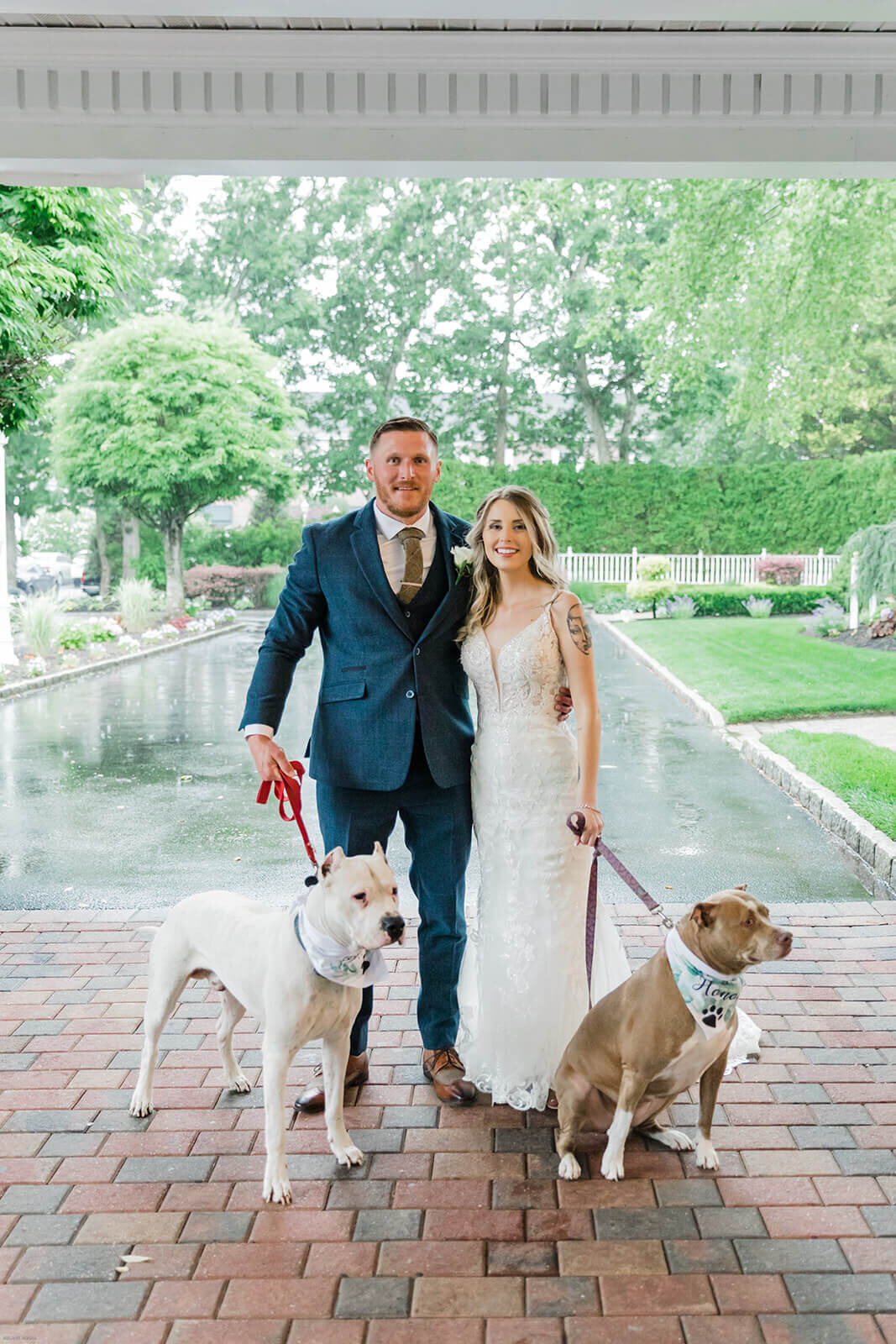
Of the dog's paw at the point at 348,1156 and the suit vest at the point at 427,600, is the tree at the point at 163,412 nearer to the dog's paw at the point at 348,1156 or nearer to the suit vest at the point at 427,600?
the suit vest at the point at 427,600

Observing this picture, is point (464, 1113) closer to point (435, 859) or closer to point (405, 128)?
point (435, 859)

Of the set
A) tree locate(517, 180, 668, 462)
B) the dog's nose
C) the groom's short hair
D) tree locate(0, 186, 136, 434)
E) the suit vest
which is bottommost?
the dog's nose

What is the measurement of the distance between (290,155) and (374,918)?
7.79 ft

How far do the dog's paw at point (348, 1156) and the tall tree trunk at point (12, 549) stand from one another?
2838 centimetres

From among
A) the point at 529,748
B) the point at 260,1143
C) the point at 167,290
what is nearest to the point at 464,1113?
the point at 260,1143

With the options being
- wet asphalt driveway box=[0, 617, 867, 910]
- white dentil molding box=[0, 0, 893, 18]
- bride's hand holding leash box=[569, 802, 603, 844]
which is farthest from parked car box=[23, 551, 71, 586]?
bride's hand holding leash box=[569, 802, 603, 844]

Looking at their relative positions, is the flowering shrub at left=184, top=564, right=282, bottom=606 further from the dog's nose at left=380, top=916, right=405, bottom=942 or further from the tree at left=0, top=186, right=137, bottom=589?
the dog's nose at left=380, top=916, right=405, bottom=942

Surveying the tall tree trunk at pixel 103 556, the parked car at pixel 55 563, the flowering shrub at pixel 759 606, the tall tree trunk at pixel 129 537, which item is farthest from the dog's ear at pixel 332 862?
the parked car at pixel 55 563

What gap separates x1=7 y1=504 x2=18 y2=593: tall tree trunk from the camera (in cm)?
2962

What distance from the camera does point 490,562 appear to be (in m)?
3.19

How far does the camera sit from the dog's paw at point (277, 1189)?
8.69ft

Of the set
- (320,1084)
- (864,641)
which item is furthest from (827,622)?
(320,1084)

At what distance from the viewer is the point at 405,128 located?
3461mm

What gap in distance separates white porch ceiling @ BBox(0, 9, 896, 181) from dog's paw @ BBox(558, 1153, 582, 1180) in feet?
9.46
